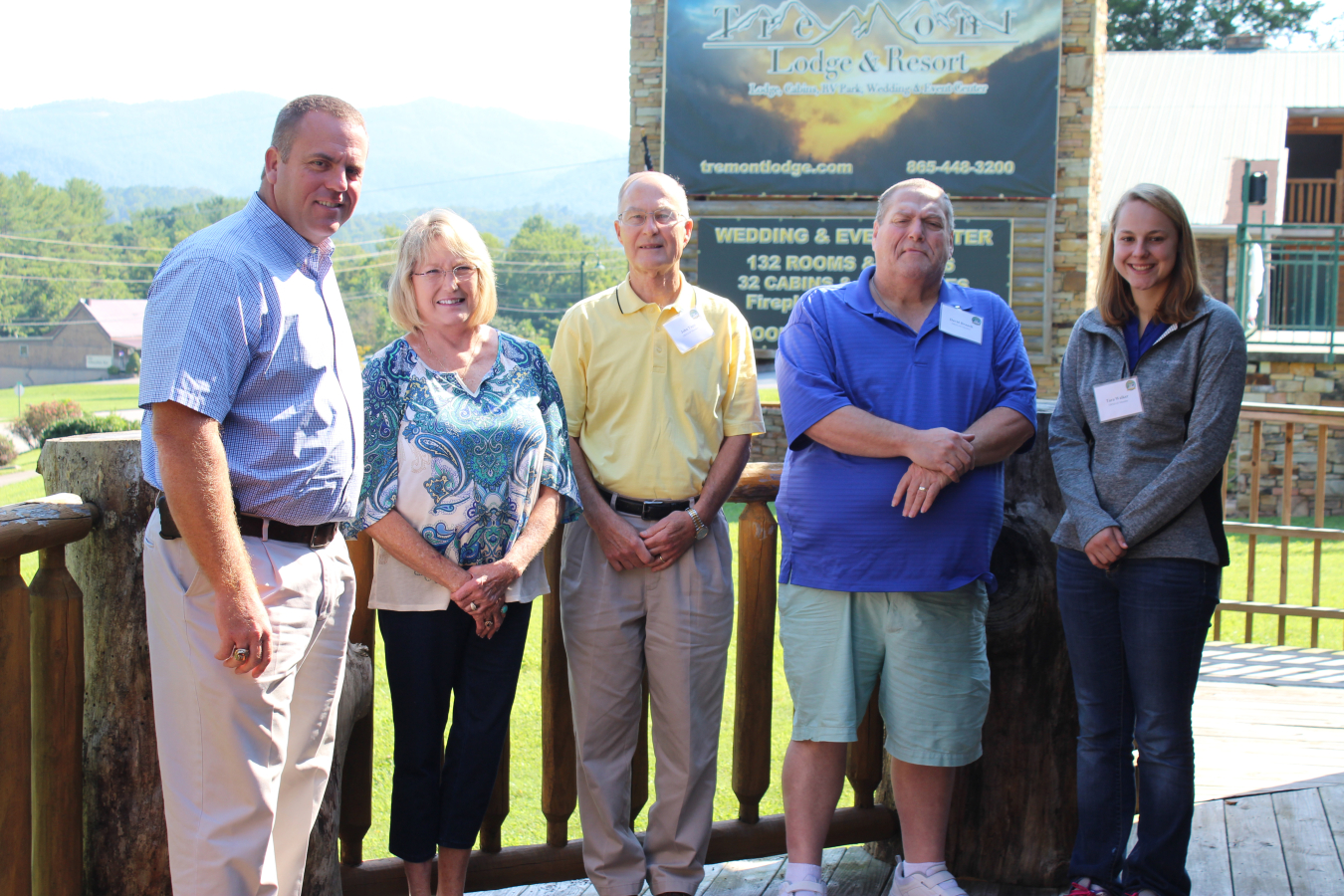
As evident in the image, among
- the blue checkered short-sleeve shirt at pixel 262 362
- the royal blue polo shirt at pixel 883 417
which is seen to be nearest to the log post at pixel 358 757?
the blue checkered short-sleeve shirt at pixel 262 362

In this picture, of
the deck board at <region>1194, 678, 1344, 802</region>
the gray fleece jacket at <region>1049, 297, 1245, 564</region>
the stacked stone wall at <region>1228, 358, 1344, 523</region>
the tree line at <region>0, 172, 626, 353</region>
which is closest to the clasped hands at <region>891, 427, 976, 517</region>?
the gray fleece jacket at <region>1049, 297, 1245, 564</region>

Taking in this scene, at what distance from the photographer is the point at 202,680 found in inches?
73.2

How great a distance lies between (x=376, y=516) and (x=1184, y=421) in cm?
177

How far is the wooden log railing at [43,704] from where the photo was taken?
1897mm

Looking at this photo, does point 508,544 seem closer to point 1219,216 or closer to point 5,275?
point 1219,216

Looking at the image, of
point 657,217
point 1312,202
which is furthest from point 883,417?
point 1312,202

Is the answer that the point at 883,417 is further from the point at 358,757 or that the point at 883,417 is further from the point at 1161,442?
the point at 358,757

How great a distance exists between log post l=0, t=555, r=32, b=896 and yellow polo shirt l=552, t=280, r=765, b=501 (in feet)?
3.83

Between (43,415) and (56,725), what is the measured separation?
1120 inches

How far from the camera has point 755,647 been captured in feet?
8.68

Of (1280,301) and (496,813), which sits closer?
(496,813)

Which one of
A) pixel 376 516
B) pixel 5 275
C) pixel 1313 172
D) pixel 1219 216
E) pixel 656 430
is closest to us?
pixel 376 516

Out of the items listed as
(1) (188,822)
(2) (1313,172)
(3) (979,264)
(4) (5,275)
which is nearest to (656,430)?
(1) (188,822)

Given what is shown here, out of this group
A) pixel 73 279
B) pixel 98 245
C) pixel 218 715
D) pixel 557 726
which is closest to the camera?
pixel 218 715
